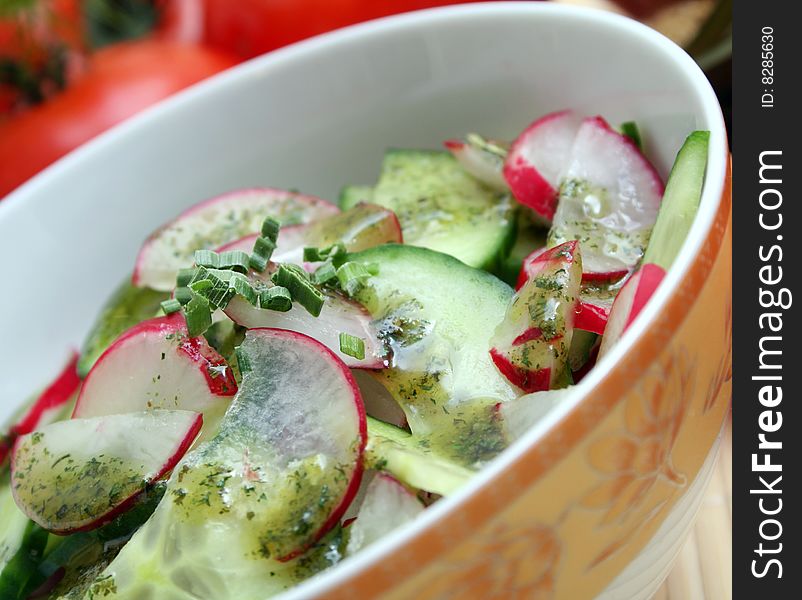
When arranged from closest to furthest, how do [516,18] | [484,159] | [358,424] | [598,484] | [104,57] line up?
[598,484], [358,424], [484,159], [516,18], [104,57]

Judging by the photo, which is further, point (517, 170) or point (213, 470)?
point (517, 170)

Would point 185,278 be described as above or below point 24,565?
above

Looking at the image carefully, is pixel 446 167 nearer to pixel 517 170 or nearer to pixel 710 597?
A: pixel 517 170

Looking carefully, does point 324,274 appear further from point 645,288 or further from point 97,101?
point 97,101

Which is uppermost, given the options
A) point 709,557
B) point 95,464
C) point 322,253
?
point 322,253

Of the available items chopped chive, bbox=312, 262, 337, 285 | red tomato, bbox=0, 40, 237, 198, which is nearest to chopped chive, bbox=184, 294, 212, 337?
chopped chive, bbox=312, 262, 337, 285

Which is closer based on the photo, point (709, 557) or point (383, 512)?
point (383, 512)

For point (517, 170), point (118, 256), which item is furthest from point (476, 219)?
point (118, 256)

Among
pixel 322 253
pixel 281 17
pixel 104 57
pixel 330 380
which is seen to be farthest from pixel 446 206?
pixel 104 57
